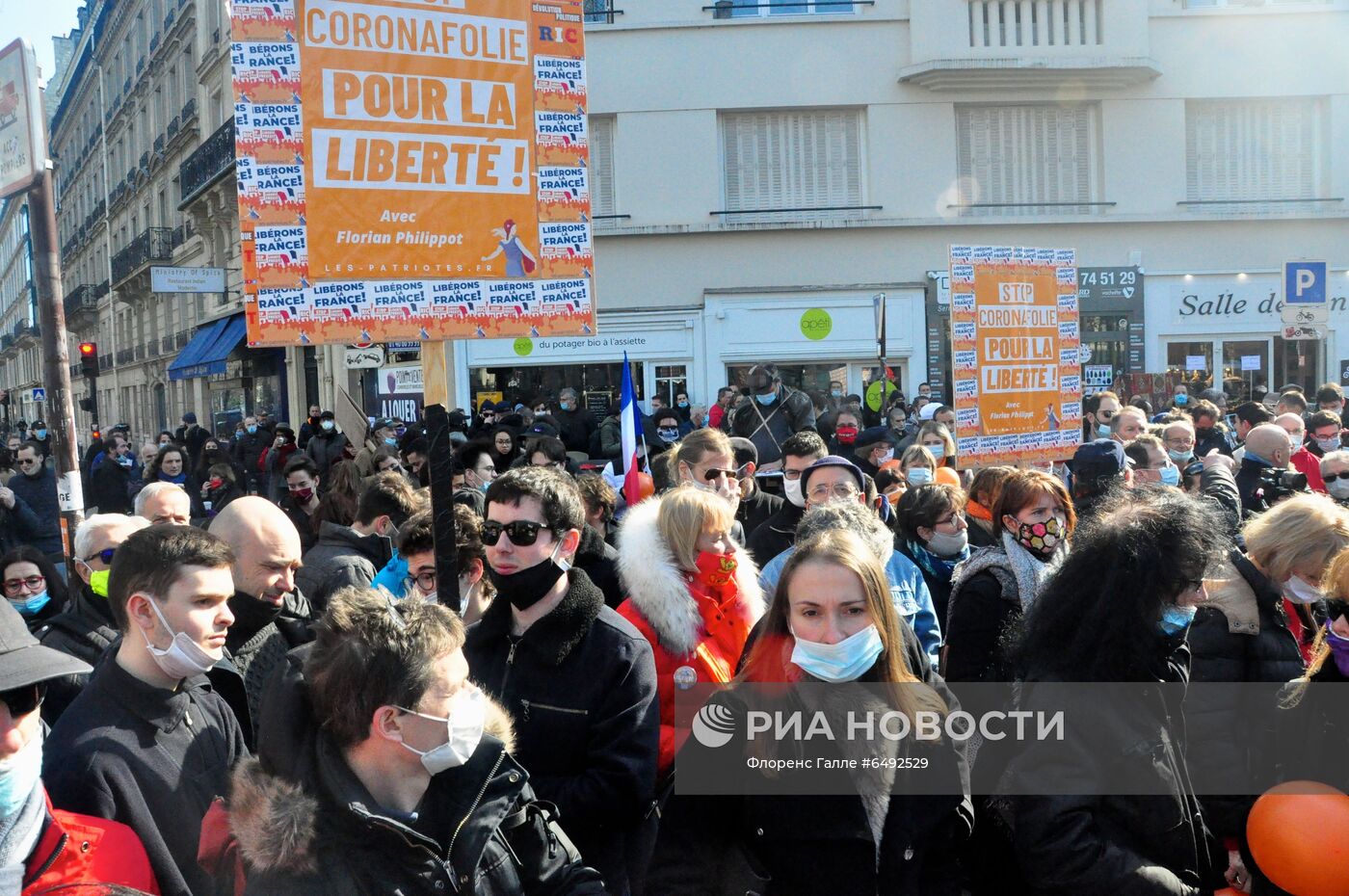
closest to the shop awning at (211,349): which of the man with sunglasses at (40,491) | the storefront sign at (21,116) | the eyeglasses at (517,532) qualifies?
the man with sunglasses at (40,491)

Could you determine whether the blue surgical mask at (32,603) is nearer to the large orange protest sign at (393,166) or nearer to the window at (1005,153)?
the large orange protest sign at (393,166)

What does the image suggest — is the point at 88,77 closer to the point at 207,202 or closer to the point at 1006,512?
the point at 207,202

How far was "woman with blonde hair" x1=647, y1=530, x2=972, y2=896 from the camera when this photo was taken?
2.85 m

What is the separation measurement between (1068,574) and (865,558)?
54 cm

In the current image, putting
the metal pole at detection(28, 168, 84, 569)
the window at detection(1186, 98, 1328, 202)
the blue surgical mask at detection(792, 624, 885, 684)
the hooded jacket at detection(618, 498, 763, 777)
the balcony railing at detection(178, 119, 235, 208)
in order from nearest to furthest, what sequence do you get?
the blue surgical mask at detection(792, 624, 885, 684), the hooded jacket at detection(618, 498, 763, 777), the metal pole at detection(28, 168, 84, 569), the window at detection(1186, 98, 1328, 202), the balcony railing at detection(178, 119, 235, 208)

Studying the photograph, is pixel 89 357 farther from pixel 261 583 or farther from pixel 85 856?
pixel 85 856

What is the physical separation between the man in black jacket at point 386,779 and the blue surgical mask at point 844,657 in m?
0.81

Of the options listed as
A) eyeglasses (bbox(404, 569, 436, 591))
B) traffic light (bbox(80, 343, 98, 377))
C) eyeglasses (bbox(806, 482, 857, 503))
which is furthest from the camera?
traffic light (bbox(80, 343, 98, 377))

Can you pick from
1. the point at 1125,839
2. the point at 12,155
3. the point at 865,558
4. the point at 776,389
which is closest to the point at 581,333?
the point at 865,558

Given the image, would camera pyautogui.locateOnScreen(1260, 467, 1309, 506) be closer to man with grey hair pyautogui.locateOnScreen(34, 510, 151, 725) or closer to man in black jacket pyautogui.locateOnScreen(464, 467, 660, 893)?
man in black jacket pyautogui.locateOnScreen(464, 467, 660, 893)

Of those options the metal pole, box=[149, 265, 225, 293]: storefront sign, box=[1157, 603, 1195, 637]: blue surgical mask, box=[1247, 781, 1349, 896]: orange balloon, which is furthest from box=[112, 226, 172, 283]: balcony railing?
box=[1247, 781, 1349, 896]: orange balloon

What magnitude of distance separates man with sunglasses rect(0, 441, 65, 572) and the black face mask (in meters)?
7.82

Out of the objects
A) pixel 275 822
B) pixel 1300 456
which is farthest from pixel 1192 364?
pixel 275 822

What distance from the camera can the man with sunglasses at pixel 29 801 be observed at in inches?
88.2
